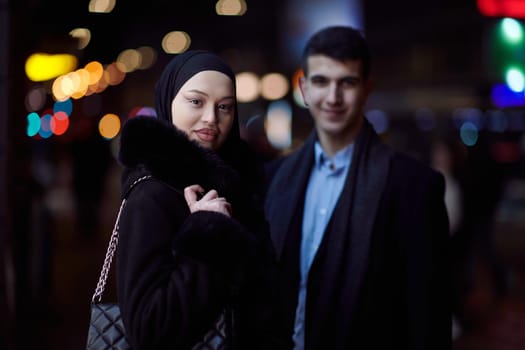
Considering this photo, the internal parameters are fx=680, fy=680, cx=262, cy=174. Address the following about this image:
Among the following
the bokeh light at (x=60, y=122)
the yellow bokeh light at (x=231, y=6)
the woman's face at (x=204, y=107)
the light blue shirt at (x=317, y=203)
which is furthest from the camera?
the bokeh light at (x=60, y=122)

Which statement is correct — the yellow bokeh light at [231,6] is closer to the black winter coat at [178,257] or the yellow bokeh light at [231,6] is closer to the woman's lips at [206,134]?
the woman's lips at [206,134]

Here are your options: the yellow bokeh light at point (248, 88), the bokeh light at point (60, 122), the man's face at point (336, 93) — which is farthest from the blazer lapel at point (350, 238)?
the bokeh light at point (60, 122)

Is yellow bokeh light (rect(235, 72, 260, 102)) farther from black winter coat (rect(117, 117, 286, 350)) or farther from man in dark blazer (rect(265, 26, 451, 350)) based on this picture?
black winter coat (rect(117, 117, 286, 350))

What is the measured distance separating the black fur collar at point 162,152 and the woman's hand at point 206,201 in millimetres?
31

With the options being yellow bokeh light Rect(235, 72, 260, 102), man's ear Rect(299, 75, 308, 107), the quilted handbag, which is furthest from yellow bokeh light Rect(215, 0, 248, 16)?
the quilted handbag

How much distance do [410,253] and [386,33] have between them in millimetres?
25812

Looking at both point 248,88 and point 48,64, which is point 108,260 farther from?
point 248,88

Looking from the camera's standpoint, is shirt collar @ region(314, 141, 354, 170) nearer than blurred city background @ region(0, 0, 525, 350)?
Yes

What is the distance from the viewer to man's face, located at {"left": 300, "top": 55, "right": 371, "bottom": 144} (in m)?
3.08

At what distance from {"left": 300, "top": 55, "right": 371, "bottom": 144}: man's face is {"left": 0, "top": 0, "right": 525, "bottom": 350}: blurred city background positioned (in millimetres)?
1407

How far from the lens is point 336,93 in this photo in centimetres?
306

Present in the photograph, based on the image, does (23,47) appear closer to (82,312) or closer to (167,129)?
(82,312)

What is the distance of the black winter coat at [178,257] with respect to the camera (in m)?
1.84

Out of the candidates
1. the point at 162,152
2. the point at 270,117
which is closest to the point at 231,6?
the point at 270,117
